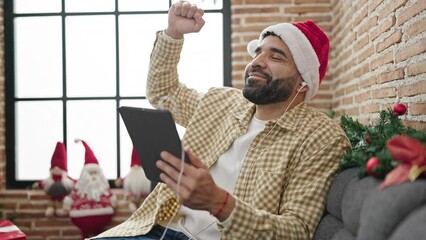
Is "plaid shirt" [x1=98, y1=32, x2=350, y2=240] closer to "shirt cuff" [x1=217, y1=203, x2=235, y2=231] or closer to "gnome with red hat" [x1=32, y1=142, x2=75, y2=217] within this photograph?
"shirt cuff" [x1=217, y1=203, x2=235, y2=231]

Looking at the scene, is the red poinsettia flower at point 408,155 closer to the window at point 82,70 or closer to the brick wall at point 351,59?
the brick wall at point 351,59

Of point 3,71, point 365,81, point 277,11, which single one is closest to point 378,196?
point 365,81

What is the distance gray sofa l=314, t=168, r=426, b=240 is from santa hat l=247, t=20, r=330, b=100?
54 centimetres

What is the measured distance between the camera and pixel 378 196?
4.02 feet

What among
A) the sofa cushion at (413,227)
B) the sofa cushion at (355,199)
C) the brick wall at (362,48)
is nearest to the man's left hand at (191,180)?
the sofa cushion at (355,199)

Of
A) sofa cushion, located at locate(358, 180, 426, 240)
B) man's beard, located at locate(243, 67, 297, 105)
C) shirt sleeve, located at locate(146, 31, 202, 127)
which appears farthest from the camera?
shirt sleeve, located at locate(146, 31, 202, 127)

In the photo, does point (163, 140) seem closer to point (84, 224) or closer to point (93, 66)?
point (84, 224)

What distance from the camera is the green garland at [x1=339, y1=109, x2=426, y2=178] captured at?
1.35 m

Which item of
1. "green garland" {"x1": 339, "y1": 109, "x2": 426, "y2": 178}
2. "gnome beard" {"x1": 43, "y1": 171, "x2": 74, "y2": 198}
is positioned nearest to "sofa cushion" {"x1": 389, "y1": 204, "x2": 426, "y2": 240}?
"green garland" {"x1": 339, "y1": 109, "x2": 426, "y2": 178}

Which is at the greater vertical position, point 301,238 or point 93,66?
point 93,66

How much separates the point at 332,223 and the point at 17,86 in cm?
286

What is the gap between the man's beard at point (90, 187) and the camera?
345 cm

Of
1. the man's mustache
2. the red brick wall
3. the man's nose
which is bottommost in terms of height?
the red brick wall

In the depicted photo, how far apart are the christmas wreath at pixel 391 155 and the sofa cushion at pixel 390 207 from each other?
0.03m
